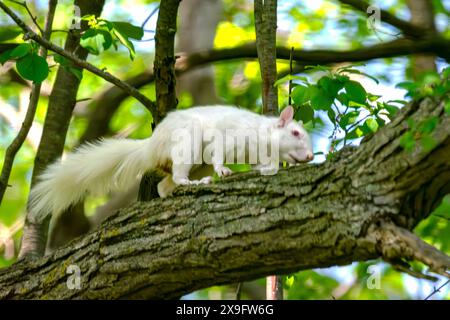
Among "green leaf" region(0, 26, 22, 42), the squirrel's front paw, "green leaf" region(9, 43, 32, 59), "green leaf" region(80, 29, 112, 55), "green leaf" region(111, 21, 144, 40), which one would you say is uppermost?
"green leaf" region(0, 26, 22, 42)

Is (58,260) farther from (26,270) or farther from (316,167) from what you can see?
(316,167)

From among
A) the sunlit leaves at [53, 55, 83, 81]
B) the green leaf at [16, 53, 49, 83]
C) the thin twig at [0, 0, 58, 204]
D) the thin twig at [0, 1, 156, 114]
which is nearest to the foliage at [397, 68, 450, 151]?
the thin twig at [0, 1, 156, 114]

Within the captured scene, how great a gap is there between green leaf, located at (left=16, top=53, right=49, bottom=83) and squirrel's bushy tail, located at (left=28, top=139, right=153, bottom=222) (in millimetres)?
743

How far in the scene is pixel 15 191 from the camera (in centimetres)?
1040

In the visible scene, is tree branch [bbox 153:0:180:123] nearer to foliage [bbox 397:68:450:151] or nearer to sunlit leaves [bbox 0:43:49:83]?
sunlit leaves [bbox 0:43:49:83]

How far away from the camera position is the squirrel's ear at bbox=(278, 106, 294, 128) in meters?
5.06

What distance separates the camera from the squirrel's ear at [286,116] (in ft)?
16.6

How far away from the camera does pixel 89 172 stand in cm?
515

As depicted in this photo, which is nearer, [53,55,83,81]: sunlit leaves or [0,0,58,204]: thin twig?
[53,55,83,81]: sunlit leaves

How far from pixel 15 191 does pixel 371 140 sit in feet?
25.6

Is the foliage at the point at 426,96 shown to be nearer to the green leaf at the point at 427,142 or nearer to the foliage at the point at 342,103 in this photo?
the green leaf at the point at 427,142

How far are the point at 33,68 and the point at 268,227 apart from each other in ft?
6.56

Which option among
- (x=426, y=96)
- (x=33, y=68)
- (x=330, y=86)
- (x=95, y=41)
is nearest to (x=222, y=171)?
(x=330, y=86)

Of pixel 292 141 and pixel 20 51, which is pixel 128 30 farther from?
pixel 292 141
